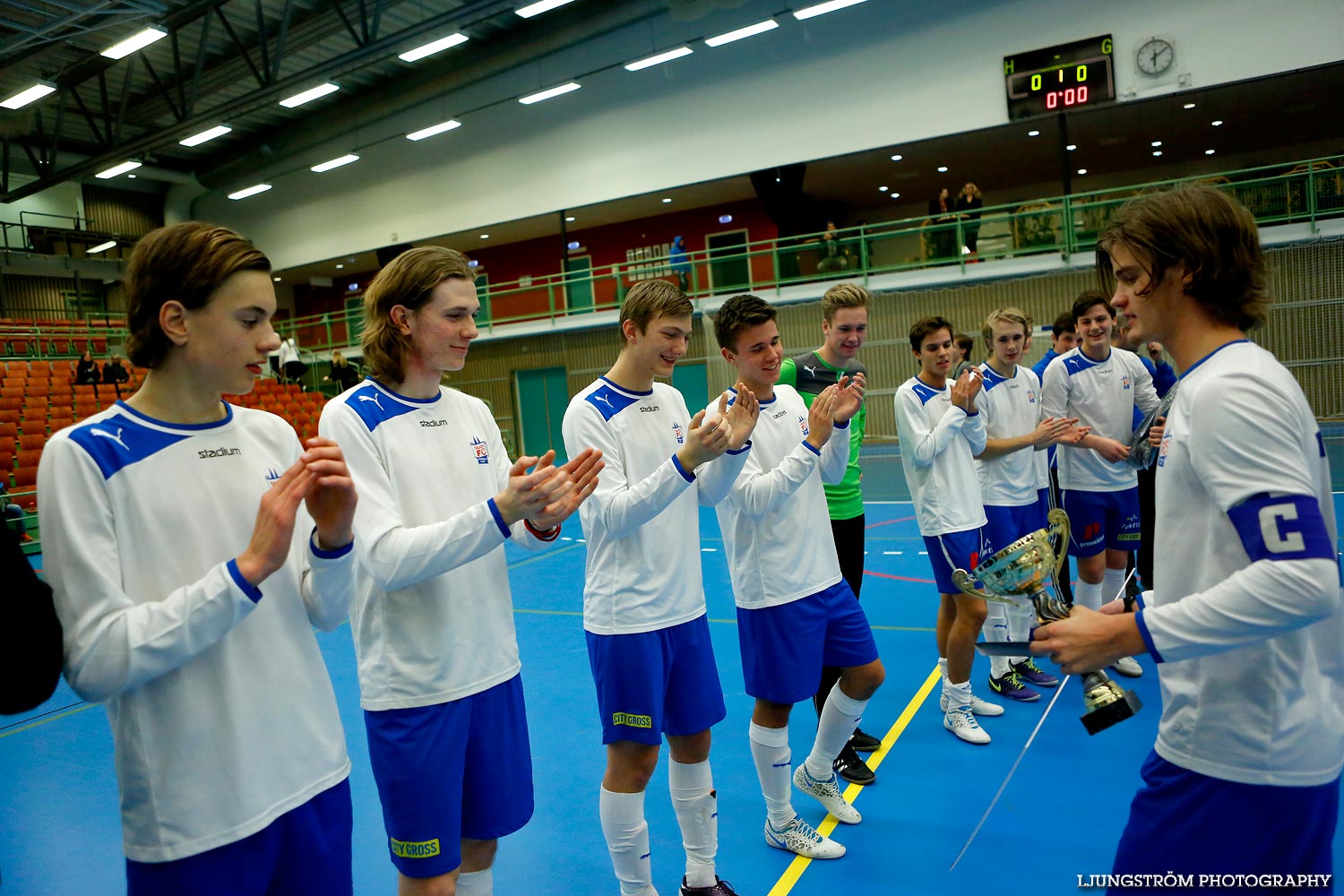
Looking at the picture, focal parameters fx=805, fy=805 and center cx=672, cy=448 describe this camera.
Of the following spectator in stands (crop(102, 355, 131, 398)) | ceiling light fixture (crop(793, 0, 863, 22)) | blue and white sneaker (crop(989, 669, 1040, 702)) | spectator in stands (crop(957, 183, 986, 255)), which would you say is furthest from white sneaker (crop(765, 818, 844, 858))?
spectator in stands (crop(102, 355, 131, 398))

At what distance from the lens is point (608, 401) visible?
9.59ft

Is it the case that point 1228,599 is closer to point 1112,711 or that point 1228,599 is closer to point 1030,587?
point 1112,711

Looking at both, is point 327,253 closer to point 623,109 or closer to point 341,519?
point 623,109

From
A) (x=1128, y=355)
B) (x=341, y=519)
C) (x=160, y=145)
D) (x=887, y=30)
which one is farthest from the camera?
(x=160, y=145)

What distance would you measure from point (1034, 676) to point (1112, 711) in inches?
147

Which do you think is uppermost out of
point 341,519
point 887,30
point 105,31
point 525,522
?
point 105,31

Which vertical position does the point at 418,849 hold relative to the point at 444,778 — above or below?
below

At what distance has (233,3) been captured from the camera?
16953mm

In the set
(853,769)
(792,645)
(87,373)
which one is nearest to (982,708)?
(853,769)

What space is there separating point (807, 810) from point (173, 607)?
3.02 metres

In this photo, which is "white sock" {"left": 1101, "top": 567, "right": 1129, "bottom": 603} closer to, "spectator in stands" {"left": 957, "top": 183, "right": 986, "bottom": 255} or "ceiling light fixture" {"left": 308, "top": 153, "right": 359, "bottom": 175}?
"spectator in stands" {"left": 957, "top": 183, "right": 986, "bottom": 255}

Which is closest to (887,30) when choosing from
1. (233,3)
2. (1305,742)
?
(233,3)

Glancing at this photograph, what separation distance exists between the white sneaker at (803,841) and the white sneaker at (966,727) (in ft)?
4.12

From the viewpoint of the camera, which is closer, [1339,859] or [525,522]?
[525,522]
